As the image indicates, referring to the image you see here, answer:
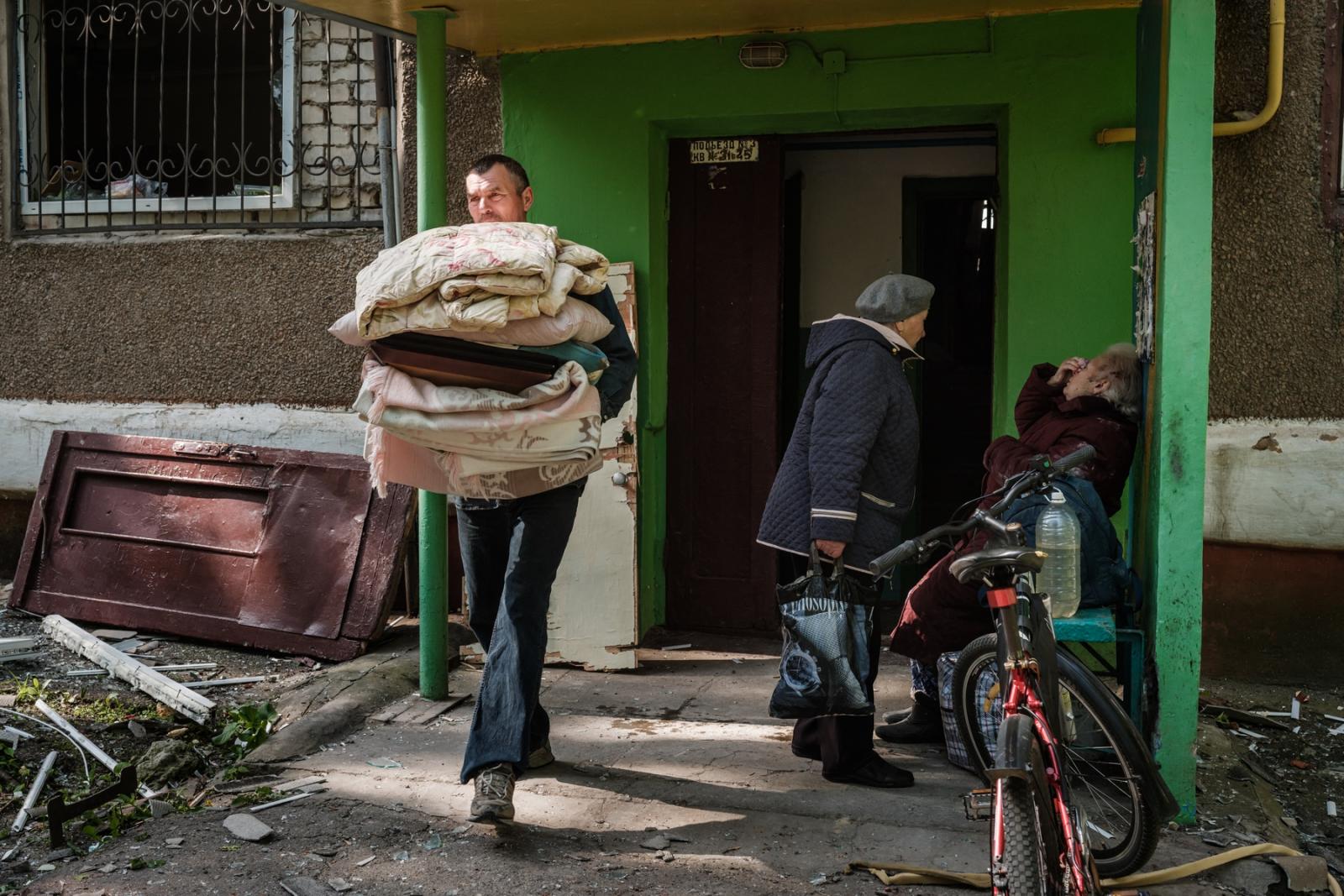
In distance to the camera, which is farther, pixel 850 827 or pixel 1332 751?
pixel 1332 751

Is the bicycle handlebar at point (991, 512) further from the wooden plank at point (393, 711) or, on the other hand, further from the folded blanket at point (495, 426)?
the wooden plank at point (393, 711)

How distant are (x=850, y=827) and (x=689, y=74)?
3.45 m

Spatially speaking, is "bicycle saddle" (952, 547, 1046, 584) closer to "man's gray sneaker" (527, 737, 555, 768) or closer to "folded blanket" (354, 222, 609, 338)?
"folded blanket" (354, 222, 609, 338)

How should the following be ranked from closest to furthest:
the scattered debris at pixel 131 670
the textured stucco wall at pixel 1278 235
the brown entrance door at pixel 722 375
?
the scattered debris at pixel 131 670, the textured stucco wall at pixel 1278 235, the brown entrance door at pixel 722 375

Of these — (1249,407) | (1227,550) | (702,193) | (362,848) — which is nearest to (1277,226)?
(1249,407)

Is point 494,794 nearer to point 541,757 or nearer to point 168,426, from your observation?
point 541,757

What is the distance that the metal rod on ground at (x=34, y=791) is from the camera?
4.04 m

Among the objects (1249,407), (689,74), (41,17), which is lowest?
(1249,407)

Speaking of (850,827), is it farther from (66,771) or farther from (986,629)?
(66,771)

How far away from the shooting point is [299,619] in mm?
5867

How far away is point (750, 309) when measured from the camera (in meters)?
6.07

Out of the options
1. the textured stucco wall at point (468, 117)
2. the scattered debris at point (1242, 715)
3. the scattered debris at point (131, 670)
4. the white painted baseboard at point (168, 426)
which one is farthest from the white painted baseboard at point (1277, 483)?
the scattered debris at point (131, 670)

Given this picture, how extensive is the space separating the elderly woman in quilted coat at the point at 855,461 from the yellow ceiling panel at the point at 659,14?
161cm

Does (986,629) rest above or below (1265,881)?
above
